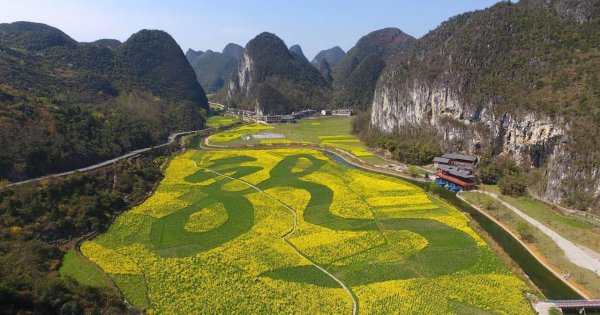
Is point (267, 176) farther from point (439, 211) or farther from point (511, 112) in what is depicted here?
point (511, 112)

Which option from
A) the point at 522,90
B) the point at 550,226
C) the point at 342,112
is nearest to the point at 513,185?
the point at 550,226

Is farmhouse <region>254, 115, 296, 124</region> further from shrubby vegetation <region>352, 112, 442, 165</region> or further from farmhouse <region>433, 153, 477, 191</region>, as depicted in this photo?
farmhouse <region>433, 153, 477, 191</region>

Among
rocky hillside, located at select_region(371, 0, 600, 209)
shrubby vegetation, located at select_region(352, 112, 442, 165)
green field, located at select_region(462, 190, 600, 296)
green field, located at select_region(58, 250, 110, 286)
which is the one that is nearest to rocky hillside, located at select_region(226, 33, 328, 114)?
shrubby vegetation, located at select_region(352, 112, 442, 165)

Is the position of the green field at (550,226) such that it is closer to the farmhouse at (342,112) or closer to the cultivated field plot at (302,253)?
the cultivated field plot at (302,253)

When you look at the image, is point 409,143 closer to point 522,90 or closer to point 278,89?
point 522,90

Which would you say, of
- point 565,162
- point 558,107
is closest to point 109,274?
point 565,162

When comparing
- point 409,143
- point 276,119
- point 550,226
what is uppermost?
point 276,119
